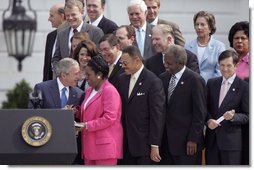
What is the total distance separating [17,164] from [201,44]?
1.79 meters

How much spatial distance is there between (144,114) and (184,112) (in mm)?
301

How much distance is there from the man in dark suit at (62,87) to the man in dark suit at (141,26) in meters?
0.55

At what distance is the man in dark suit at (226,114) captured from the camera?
7.02 m

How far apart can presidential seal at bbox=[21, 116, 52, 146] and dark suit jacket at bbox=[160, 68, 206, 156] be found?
1.05m

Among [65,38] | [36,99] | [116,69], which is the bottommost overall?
[36,99]

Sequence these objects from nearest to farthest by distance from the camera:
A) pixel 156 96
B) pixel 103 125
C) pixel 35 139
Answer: pixel 35 139 < pixel 103 125 < pixel 156 96

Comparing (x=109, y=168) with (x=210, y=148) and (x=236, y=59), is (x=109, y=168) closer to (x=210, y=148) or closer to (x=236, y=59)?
(x=210, y=148)

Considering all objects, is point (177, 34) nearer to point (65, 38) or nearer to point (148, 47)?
point (148, 47)


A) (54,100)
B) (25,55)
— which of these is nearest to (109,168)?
(54,100)

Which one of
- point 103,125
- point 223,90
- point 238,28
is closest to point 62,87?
point 103,125

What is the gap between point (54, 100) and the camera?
7.05m

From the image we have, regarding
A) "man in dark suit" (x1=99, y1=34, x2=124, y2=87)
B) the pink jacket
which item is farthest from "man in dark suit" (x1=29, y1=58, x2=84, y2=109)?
"man in dark suit" (x1=99, y1=34, x2=124, y2=87)

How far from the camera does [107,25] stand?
7.30 m

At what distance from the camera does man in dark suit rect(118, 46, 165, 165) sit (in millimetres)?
6938
